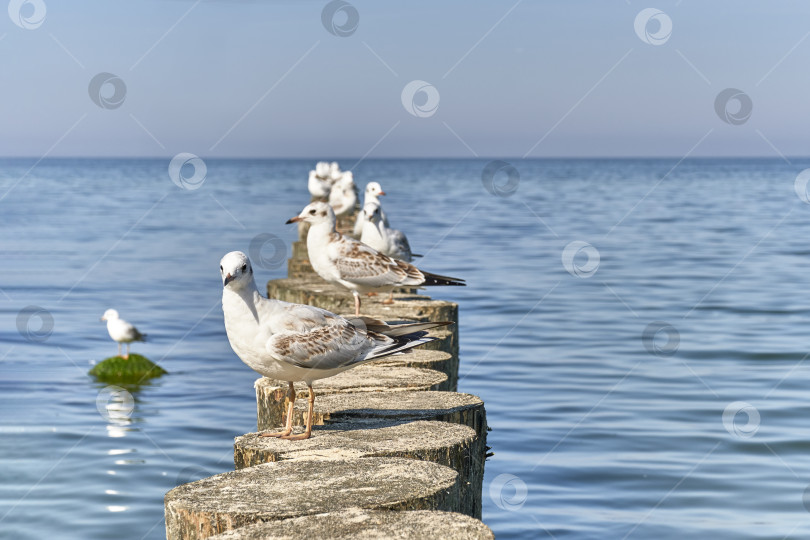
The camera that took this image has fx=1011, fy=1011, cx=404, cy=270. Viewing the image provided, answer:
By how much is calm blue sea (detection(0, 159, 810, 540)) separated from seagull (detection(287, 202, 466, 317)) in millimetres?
1838

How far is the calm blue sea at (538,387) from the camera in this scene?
831cm

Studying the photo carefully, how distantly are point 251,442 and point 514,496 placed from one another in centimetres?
409

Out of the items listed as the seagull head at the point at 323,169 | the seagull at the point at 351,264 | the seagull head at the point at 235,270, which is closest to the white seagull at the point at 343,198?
the seagull head at the point at 323,169

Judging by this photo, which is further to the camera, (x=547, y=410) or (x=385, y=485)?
(x=547, y=410)

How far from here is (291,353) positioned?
4809 mm

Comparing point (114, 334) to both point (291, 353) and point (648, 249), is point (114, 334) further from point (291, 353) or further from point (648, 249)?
point (648, 249)

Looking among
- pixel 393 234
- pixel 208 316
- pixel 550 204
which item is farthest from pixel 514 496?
pixel 550 204
